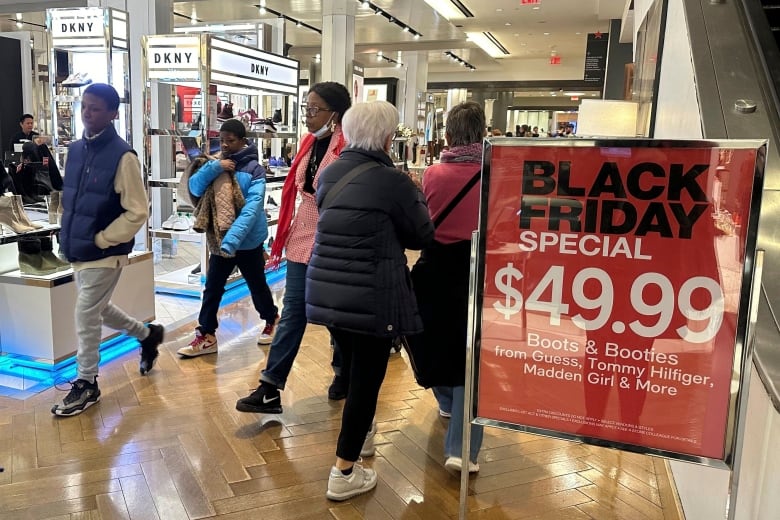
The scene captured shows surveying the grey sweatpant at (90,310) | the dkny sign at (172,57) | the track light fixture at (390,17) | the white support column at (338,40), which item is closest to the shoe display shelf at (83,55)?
the dkny sign at (172,57)

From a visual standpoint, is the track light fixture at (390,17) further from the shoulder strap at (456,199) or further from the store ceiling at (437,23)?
the shoulder strap at (456,199)

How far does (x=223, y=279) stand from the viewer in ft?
12.7

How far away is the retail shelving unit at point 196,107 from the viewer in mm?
4926

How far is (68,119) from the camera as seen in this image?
5676 millimetres

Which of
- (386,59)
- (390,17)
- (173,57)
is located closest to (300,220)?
(173,57)

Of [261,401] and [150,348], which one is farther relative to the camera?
[150,348]

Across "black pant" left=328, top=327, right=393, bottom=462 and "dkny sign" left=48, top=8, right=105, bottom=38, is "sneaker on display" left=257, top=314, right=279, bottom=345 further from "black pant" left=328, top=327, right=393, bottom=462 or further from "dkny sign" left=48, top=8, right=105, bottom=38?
"dkny sign" left=48, top=8, right=105, bottom=38

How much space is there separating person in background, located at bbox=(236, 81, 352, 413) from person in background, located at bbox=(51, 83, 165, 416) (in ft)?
2.36

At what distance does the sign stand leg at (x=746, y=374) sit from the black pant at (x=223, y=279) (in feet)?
9.69

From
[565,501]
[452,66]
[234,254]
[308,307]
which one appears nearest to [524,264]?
[308,307]

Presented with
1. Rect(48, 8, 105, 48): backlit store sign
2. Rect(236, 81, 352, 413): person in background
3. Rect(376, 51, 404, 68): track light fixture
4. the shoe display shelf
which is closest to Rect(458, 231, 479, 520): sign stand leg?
Rect(236, 81, 352, 413): person in background

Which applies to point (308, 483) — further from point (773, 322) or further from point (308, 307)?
point (773, 322)

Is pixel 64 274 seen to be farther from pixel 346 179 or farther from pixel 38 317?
pixel 346 179

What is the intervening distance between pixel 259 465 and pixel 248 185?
185cm
